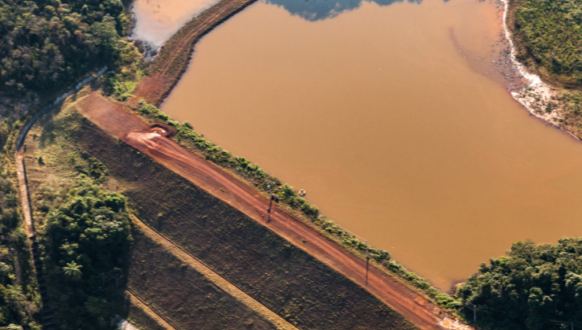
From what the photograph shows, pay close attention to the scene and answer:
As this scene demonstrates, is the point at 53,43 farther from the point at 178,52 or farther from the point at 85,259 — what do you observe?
the point at 85,259

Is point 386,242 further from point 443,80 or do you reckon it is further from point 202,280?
point 443,80

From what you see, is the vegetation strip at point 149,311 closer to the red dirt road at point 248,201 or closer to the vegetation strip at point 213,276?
the vegetation strip at point 213,276

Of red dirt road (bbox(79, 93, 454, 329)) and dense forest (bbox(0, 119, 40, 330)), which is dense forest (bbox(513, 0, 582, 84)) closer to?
red dirt road (bbox(79, 93, 454, 329))

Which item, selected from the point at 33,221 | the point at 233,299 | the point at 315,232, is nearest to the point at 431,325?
the point at 315,232

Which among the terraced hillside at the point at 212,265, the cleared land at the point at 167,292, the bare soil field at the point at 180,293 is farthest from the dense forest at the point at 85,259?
the terraced hillside at the point at 212,265

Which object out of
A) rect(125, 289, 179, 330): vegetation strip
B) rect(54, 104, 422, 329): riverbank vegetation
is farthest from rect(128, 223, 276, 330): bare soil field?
rect(54, 104, 422, 329): riverbank vegetation

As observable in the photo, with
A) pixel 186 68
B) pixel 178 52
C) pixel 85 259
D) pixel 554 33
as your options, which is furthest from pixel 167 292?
pixel 554 33
